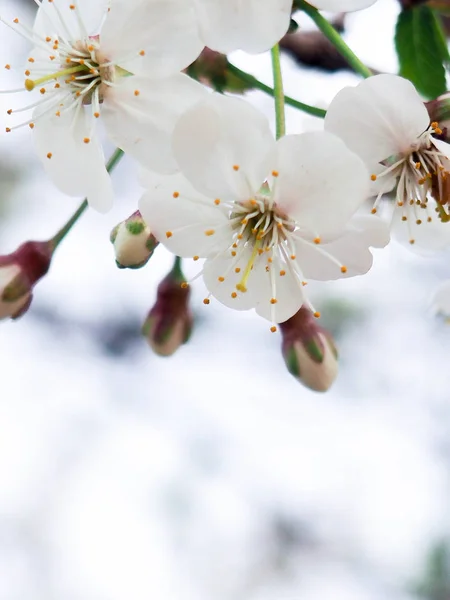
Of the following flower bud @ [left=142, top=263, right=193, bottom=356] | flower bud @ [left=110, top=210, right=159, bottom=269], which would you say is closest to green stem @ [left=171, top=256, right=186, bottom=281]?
flower bud @ [left=142, top=263, right=193, bottom=356]

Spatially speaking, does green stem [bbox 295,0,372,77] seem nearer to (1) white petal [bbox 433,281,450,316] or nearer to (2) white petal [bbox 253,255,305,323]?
(2) white petal [bbox 253,255,305,323]

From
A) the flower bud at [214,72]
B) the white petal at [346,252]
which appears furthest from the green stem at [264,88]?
the white petal at [346,252]

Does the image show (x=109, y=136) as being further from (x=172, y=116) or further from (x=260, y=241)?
(x=260, y=241)

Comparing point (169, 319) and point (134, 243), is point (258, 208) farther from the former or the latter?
point (169, 319)

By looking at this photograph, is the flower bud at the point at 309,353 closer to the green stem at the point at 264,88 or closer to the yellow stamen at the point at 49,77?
the green stem at the point at 264,88

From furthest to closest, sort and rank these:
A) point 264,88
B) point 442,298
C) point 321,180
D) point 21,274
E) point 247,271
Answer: point 442,298 < point 21,274 < point 264,88 < point 247,271 < point 321,180

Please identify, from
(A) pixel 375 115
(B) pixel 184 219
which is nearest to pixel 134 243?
(B) pixel 184 219
